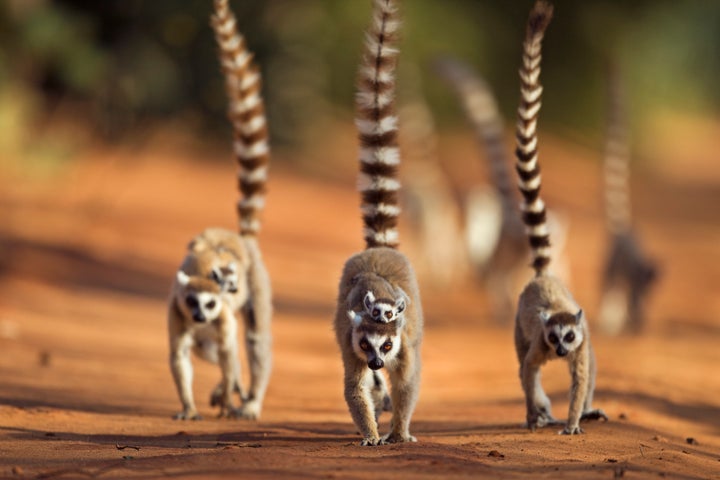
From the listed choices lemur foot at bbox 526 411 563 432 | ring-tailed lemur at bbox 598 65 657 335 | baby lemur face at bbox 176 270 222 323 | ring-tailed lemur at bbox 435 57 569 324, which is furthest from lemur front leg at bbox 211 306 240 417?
ring-tailed lemur at bbox 435 57 569 324

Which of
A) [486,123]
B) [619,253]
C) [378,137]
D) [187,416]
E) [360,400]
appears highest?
[486,123]

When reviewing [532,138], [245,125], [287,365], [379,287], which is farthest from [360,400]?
[287,365]

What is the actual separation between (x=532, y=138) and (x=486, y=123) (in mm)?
8779

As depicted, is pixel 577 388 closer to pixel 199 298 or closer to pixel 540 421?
pixel 540 421

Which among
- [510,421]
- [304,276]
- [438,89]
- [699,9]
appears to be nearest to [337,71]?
[438,89]

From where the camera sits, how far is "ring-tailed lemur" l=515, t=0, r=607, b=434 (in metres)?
8.12

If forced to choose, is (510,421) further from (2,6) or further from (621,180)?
(2,6)

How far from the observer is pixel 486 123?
17.6 metres

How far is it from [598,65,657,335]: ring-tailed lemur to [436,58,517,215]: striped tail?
1.48 meters

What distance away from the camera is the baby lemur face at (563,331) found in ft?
26.5

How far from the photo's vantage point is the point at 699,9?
3503cm

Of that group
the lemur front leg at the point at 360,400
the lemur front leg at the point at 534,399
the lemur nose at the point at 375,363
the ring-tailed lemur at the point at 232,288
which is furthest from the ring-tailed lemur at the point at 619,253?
the lemur nose at the point at 375,363

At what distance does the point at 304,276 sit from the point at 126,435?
13.7 meters

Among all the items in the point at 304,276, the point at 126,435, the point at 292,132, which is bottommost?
the point at 126,435
